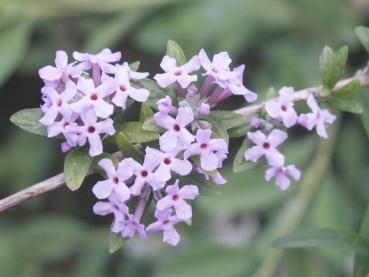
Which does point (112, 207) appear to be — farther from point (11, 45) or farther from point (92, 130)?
point (11, 45)

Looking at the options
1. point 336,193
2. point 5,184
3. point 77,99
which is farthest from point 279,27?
point 77,99

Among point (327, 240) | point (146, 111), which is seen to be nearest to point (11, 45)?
point (146, 111)

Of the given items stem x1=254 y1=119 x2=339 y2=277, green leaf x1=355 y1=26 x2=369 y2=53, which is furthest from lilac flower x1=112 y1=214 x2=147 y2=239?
stem x1=254 y1=119 x2=339 y2=277

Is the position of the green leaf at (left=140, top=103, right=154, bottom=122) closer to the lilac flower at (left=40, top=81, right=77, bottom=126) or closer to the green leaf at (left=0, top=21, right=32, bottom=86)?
the lilac flower at (left=40, top=81, right=77, bottom=126)

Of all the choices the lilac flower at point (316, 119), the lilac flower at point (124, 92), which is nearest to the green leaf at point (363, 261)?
the lilac flower at point (316, 119)

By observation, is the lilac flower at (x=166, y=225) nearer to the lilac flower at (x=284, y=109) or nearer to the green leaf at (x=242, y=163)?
the green leaf at (x=242, y=163)

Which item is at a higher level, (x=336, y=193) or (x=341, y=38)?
(x=341, y=38)

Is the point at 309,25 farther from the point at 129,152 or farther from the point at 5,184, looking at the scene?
the point at 129,152
